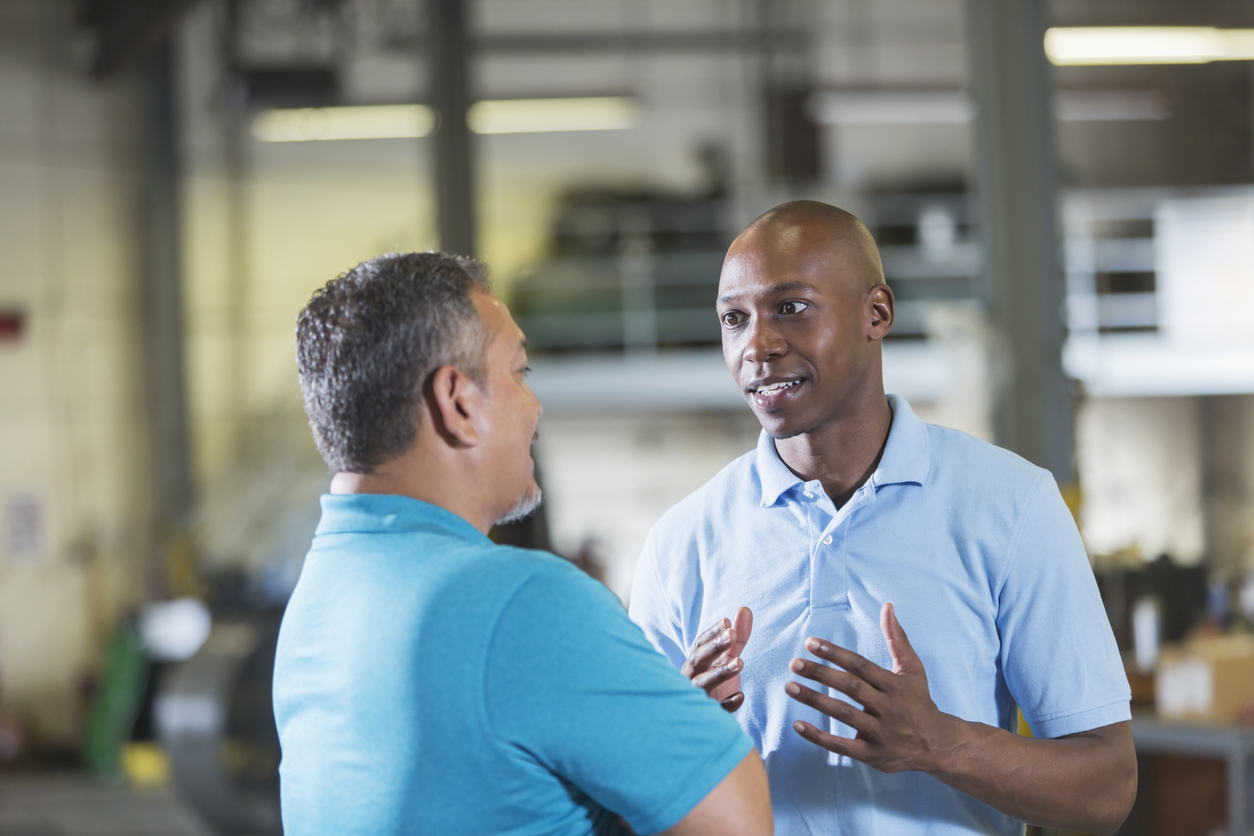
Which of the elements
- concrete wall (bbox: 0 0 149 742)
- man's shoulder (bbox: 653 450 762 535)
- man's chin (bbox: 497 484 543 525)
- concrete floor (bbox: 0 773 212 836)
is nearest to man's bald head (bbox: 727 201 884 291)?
man's shoulder (bbox: 653 450 762 535)

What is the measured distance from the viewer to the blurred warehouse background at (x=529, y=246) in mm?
11039

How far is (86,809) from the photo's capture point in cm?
880

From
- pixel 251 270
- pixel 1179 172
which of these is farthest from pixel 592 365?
pixel 1179 172

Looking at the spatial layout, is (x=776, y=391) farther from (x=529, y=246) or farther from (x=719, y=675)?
(x=529, y=246)

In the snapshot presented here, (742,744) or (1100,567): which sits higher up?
(742,744)

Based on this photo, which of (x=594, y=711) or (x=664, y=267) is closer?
(x=594, y=711)

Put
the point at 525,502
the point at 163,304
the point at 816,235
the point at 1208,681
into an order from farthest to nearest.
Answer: the point at 163,304 → the point at 1208,681 → the point at 816,235 → the point at 525,502

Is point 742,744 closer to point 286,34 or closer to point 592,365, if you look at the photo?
point 592,365

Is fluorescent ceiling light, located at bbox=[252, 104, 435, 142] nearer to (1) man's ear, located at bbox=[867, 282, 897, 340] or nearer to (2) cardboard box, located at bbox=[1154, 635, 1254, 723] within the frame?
(2) cardboard box, located at bbox=[1154, 635, 1254, 723]

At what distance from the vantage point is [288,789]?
1377 mm

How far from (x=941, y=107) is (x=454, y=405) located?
11.7 meters

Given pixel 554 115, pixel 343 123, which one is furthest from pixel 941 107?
pixel 343 123

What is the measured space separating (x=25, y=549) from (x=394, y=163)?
526cm

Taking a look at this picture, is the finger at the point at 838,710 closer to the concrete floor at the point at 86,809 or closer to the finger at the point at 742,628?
the finger at the point at 742,628
